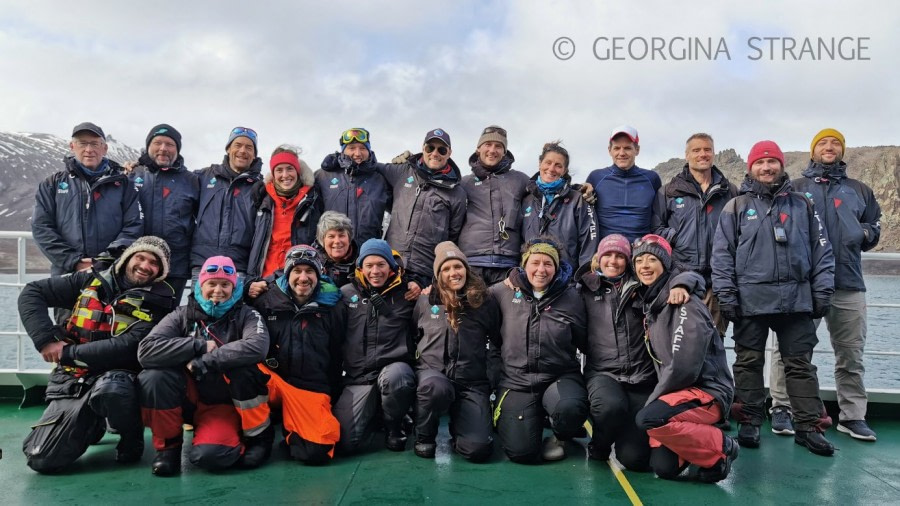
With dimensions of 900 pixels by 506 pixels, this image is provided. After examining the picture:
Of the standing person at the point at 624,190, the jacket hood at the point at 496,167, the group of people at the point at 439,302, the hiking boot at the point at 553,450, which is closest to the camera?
the group of people at the point at 439,302

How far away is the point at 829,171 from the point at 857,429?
1964 millimetres

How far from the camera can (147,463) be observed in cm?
388

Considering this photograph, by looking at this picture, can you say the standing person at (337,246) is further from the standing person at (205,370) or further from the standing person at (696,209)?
the standing person at (696,209)

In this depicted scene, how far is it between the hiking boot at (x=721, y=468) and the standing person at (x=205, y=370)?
8.78 feet

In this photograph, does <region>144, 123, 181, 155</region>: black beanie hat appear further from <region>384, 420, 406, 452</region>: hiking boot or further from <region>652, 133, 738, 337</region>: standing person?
<region>652, 133, 738, 337</region>: standing person

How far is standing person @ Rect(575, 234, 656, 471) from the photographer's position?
3889 mm

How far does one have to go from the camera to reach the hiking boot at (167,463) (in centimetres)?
366

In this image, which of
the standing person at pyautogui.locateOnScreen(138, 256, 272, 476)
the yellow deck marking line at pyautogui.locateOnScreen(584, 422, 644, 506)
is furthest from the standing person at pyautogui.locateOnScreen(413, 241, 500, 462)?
the standing person at pyautogui.locateOnScreen(138, 256, 272, 476)

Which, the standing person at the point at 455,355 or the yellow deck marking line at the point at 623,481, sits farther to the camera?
the standing person at the point at 455,355

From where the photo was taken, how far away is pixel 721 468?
12.0 feet

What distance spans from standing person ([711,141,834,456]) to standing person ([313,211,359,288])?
8.62ft

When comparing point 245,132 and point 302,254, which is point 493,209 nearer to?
point 302,254

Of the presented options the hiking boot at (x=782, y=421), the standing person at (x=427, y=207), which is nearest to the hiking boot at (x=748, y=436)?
the hiking boot at (x=782, y=421)

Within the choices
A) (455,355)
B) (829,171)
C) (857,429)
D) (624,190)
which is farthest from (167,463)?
(829,171)
